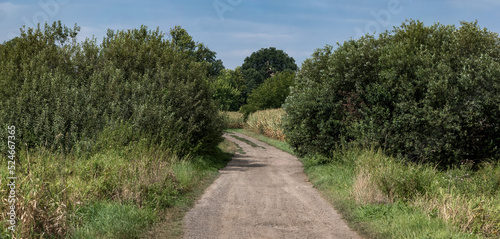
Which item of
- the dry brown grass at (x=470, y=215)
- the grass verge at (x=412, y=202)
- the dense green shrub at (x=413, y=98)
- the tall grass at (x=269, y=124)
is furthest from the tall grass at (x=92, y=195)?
the tall grass at (x=269, y=124)

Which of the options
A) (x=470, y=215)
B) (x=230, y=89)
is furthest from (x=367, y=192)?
(x=230, y=89)

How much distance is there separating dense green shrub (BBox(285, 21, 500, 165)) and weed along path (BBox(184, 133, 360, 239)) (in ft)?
11.7

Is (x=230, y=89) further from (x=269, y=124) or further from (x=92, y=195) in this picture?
(x=92, y=195)

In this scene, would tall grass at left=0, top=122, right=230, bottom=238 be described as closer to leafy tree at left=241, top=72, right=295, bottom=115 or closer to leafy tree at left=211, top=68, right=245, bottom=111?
leafy tree at left=241, top=72, right=295, bottom=115

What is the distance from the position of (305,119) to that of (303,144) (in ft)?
5.29

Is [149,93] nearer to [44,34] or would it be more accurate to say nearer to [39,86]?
[39,86]

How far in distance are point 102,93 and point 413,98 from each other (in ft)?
48.2

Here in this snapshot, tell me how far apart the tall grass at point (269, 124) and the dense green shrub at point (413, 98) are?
1913cm

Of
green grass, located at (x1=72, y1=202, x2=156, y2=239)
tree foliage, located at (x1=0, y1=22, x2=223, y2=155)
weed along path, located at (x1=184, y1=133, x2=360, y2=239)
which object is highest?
tree foliage, located at (x1=0, y1=22, x2=223, y2=155)

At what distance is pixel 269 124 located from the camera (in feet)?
144

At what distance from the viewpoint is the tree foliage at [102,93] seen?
1638 centimetres

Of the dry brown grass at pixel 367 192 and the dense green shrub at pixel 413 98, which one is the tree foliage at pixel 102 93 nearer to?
the dense green shrub at pixel 413 98

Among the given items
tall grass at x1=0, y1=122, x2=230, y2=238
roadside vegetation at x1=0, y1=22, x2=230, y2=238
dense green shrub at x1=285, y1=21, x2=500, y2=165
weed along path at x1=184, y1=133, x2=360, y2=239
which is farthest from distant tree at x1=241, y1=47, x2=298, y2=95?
tall grass at x1=0, y1=122, x2=230, y2=238

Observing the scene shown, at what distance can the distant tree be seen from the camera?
96.2 m
